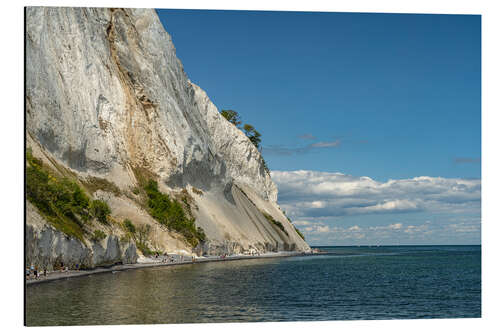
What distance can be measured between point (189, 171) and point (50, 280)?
1442 inches

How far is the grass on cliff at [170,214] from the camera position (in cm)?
5247

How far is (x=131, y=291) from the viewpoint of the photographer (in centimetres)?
2422

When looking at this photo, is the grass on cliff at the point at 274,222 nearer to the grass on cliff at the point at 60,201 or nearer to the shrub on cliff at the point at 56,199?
the grass on cliff at the point at 60,201

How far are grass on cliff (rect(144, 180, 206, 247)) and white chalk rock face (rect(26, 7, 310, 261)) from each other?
76.7 inches

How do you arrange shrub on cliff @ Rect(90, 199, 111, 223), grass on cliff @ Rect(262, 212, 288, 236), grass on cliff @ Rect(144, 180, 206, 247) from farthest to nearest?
grass on cliff @ Rect(262, 212, 288, 236), grass on cliff @ Rect(144, 180, 206, 247), shrub on cliff @ Rect(90, 199, 111, 223)

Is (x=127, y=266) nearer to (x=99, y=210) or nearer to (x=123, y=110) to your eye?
(x=99, y=210)

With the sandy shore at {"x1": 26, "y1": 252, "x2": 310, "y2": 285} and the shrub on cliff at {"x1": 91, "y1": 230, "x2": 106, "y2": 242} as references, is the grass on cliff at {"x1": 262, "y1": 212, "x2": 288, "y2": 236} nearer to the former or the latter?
the sandy shore at {"x1": 26, "y1": 252, "x2": 310, "y2": 285}

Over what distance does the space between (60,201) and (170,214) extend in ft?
67.2

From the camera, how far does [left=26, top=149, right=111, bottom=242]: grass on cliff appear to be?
29812mm

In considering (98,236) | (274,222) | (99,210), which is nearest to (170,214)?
(99,210)

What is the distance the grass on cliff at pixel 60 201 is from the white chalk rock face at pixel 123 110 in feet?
10.5

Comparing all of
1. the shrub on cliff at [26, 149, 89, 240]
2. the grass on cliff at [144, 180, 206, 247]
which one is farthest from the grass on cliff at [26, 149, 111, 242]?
the grass on cliff at [144, 180, 206, 247]
